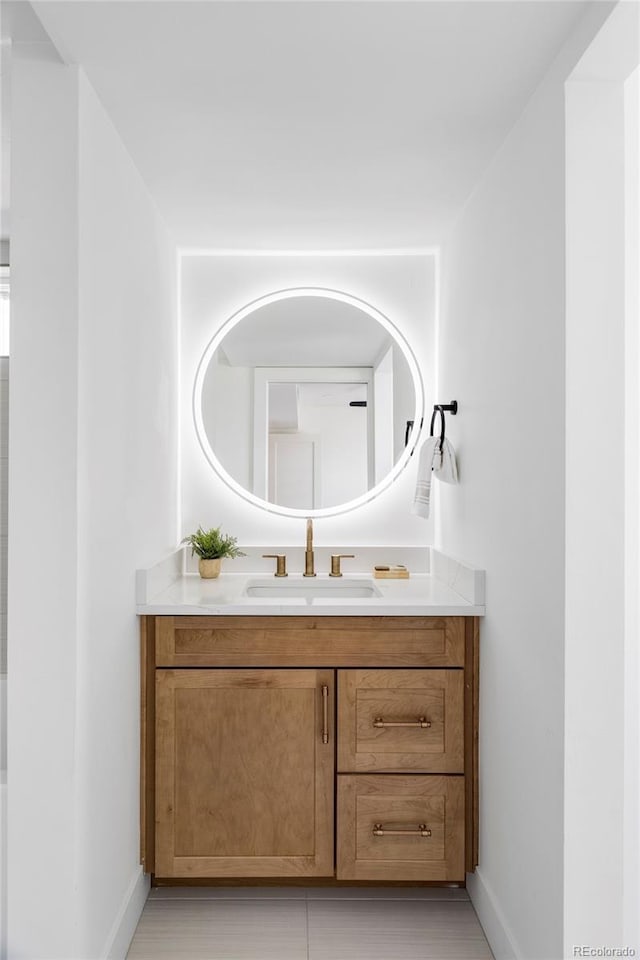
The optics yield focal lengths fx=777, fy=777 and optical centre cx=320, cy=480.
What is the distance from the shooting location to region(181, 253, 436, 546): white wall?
3189mm

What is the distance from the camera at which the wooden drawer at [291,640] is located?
7.86 ft

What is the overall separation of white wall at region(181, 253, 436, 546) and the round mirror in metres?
0.04

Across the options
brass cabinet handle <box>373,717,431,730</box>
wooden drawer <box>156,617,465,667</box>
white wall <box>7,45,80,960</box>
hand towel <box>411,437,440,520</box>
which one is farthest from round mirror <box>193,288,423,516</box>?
white wall <box>7,45,80,960</box>

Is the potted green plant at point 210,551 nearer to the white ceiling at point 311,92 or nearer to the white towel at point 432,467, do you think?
the white towel at point 432,467

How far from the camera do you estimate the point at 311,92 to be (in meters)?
1.87

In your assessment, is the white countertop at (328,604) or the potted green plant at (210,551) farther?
the potted green plant at (210,551)

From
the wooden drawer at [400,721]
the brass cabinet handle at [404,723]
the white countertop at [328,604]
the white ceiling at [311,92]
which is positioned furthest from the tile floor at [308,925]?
the white ceiling at [311,92]

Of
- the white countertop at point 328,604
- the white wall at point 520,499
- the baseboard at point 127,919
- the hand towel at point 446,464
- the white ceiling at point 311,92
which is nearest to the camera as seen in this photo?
the white ceiling at point 311,92

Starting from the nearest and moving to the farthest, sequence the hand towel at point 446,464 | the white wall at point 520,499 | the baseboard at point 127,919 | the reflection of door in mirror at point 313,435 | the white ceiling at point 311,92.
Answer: the white ceiling at point 311,92 → the white wall at point 520,499 → the baseboard at point 127,919 → the hand towel at point 446,464 → the reflection of door in mirror at point 313,435

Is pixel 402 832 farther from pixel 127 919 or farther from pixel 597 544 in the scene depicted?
pixel 597 544

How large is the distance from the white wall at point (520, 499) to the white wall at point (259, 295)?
596 mm

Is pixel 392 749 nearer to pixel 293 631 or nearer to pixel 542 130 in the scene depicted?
pixel 293 631

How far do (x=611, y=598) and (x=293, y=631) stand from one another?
1.06m

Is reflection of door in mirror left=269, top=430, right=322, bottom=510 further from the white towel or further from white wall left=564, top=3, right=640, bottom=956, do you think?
white wall left=564, top=3, right=640, bottom=956
